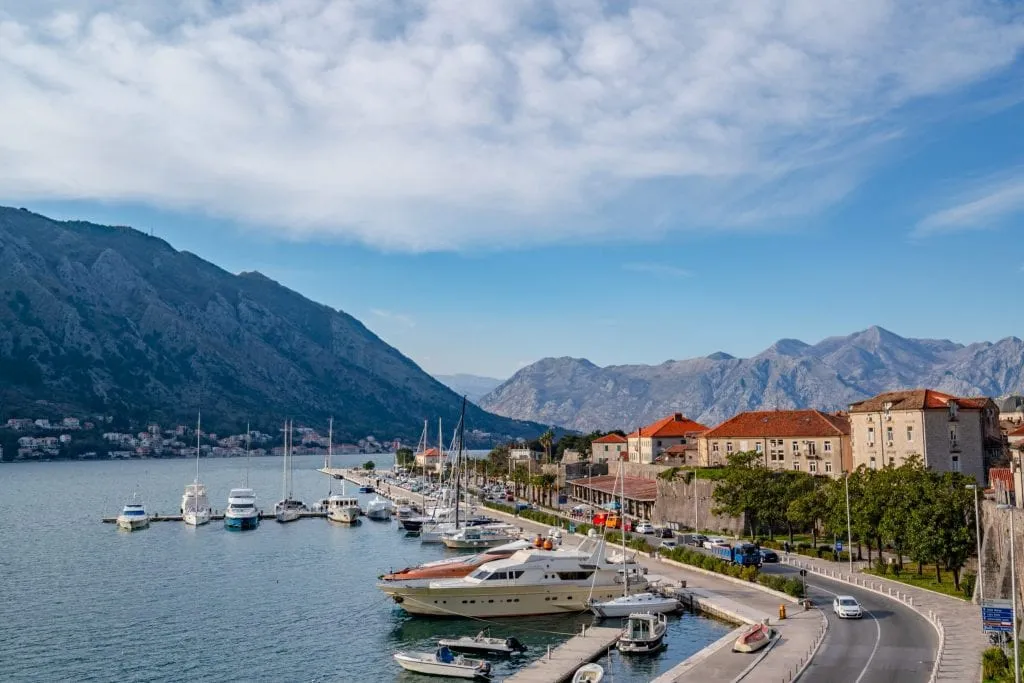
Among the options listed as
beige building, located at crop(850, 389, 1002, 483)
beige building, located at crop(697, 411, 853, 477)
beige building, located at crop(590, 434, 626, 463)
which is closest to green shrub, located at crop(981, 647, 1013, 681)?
beige building, located at crop(850, 389, 1002, 483)

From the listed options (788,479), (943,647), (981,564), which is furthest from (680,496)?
(943,647)

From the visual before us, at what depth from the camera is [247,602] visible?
60.2 metres

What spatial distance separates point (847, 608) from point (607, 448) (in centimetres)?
10193

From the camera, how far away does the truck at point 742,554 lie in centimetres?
6184

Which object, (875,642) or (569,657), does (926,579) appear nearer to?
(875,642)

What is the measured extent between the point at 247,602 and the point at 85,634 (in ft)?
38.5

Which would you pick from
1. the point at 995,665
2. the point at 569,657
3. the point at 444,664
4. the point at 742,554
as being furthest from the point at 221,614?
the point at 995,665

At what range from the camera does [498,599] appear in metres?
55.0

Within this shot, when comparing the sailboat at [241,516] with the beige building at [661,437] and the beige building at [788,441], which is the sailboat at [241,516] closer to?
the beige building at [661,437]

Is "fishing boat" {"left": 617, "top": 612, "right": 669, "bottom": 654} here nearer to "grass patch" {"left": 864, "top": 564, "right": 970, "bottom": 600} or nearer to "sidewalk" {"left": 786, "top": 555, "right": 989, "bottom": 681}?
"sidewalk" {"left": 786, "top": 555, "right": 989, "bottom": 681}

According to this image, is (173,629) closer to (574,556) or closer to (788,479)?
(574,556)

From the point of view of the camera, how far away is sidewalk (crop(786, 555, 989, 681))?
108ft

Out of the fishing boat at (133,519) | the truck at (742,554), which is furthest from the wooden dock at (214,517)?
the truck at (742,554)

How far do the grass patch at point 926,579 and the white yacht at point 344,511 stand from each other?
241 feet
